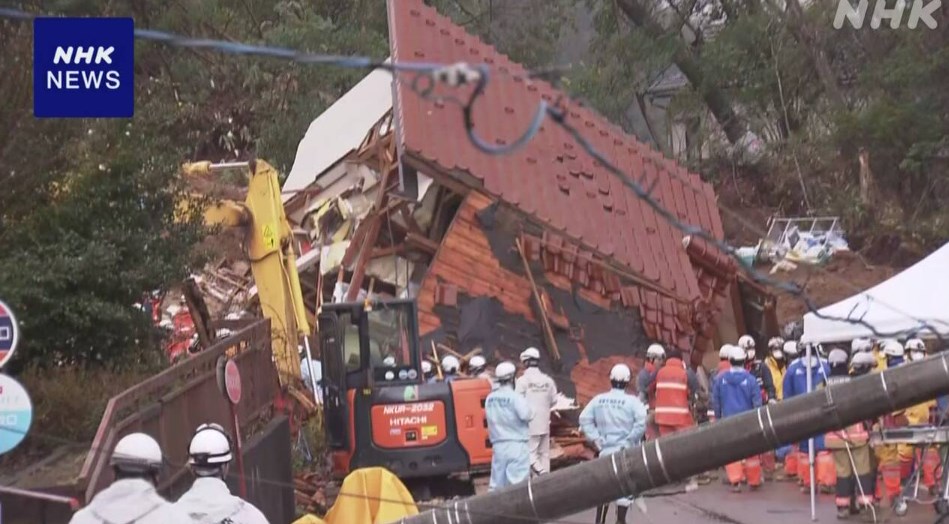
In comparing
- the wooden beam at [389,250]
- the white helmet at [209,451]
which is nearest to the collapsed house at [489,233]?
the wooden beam at [389,250]

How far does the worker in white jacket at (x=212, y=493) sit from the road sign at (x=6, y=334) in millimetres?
2357

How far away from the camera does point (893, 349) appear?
53.8ft

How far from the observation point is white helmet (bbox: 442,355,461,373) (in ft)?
63.5

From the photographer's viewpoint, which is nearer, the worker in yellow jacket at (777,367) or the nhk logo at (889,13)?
the worker in yellow jacket at (777,367)

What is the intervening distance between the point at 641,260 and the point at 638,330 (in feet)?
3.75

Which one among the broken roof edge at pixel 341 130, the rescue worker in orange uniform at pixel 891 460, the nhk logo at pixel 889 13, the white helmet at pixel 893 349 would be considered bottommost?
the rescue worker in orange uniform at pixel 891 460

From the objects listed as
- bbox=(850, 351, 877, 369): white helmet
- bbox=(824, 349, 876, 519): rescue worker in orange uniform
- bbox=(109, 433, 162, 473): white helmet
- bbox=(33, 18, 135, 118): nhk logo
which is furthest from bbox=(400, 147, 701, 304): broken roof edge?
bbox=(109, 433, 162, 473): white helmet

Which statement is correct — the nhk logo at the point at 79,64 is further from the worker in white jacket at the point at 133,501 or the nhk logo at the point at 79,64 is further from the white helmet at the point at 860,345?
the white helmet at the point at 860,345

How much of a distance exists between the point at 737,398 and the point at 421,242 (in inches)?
237

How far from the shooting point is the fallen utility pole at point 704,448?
295 inches

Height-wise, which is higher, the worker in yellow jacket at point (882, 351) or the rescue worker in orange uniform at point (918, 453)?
the worker in yellow jacket at point (882, 351)

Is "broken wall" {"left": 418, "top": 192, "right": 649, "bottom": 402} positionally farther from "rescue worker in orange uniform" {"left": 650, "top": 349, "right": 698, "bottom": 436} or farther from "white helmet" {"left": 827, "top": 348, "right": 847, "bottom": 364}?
"white helmet" {"left": 827, "top": 348, "right": 847, "bottom": 364}

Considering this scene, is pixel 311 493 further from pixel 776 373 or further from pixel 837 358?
pixel 776 373

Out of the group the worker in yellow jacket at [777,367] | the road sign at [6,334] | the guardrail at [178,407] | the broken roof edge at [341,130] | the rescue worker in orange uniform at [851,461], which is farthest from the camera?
the broken roof edge at [341,130]
